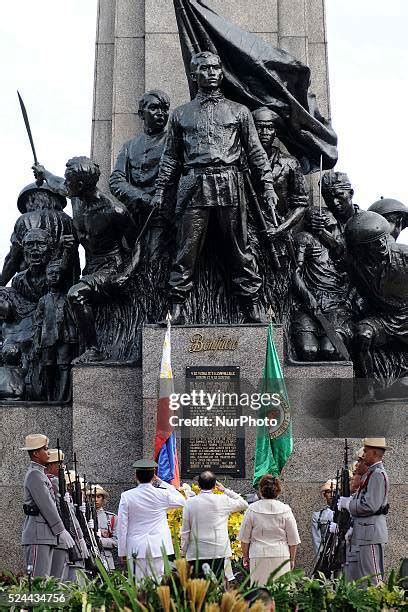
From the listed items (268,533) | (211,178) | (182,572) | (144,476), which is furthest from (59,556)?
(211,178)

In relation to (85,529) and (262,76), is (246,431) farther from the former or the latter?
(262,76)

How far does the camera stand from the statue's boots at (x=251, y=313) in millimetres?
14773

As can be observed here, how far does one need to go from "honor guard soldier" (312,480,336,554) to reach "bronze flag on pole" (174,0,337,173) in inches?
210

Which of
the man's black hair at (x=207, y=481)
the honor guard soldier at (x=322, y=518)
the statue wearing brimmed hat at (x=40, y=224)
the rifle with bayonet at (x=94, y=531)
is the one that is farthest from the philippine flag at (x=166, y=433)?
the man's black hair at (x=207, y=481)

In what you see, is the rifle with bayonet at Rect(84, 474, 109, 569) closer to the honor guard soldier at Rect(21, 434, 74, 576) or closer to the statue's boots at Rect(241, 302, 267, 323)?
the honor guard soldier at Rect(21, 434, 74, 576)

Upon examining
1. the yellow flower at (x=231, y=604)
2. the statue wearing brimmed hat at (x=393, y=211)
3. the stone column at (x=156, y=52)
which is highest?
the stone column at (x=156, y=52)

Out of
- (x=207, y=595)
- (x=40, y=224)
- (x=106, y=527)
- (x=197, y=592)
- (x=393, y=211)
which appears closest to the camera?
(x=197, y=592)

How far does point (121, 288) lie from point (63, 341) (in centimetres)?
112

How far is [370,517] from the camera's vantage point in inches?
401

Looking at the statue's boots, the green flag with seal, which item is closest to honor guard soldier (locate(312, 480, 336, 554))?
the green flag with seal

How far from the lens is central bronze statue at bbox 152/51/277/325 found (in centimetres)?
1468

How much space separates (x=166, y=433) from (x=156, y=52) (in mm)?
6015

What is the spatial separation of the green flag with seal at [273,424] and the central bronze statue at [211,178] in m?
0.88

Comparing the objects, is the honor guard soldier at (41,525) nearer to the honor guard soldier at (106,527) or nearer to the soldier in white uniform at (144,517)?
the soldier in white uniform at (144,517)
